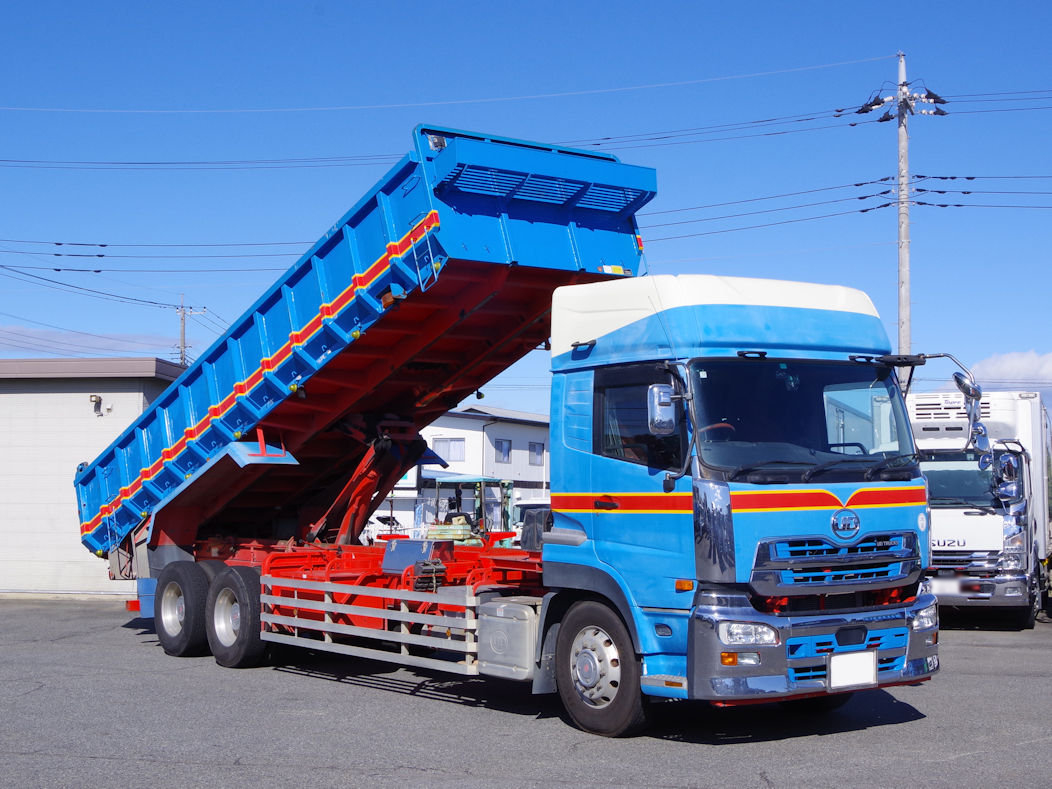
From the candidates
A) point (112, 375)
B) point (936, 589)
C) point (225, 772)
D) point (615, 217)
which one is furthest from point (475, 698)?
point (112, 375)

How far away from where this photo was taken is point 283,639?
433 inches

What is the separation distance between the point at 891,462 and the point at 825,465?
2.10ft

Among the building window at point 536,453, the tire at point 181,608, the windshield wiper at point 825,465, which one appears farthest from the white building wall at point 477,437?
the windshield wiper at point 825,465

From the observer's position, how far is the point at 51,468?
1994 cm

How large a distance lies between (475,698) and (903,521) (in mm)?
4089

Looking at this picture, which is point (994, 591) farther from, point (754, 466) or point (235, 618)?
point (235, 618)

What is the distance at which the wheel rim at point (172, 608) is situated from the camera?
40.9 feet

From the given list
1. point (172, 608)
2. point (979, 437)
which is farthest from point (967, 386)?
point (172, 608)

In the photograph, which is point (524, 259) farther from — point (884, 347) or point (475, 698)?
point (475, 698)

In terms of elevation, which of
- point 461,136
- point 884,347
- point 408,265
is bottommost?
point 884,347

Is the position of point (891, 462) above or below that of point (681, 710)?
above

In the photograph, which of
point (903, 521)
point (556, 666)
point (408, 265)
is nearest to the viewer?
point (903, 521)

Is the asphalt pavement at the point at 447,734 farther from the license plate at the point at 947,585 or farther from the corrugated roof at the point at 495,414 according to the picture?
the corrugated roof at the point at 495,414

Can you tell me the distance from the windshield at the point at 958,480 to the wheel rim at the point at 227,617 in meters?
8.96
